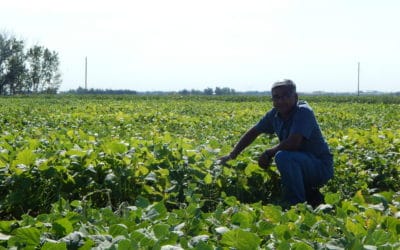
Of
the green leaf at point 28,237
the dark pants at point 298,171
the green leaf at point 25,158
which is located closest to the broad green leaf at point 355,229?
the green leaf at point 28,237

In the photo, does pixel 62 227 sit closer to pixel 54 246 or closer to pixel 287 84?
pixel 54 246

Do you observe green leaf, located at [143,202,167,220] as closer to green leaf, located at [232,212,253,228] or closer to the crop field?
the crop field

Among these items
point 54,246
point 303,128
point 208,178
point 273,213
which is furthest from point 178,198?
point 54,246

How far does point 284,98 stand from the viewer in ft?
16.9

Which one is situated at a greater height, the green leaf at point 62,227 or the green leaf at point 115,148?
the green leaf at point 115,148

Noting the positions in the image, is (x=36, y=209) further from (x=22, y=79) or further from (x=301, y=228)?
(x=22, y=79)

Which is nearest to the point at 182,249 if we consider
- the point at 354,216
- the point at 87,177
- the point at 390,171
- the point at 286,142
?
the point at 354,216

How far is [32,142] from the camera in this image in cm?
529

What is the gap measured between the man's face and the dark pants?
44 cm

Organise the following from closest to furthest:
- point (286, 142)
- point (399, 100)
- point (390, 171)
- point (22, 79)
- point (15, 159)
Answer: point (15, 159) → point (286, 142) → point (390, 171) → point (399, 100) → point (22, 79)

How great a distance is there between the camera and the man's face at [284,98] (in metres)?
5.14

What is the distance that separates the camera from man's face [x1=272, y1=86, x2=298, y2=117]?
16.9ft

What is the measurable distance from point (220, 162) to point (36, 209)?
1.72m

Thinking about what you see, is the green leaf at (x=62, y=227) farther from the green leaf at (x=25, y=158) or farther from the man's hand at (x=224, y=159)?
the man's hand at (x=224, y=159)
